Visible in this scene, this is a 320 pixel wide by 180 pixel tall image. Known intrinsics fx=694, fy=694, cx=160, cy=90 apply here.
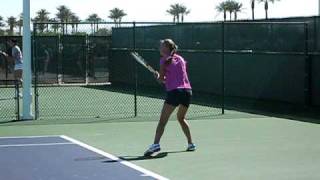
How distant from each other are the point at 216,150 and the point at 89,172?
2958 mm

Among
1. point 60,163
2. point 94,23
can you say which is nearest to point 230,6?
point 94,23

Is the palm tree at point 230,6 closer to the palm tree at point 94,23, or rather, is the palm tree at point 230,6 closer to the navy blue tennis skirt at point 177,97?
the palm tree at point 94,23

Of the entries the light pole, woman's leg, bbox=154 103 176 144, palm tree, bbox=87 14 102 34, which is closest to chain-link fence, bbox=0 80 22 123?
the light pole

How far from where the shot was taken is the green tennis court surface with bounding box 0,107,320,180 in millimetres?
9625

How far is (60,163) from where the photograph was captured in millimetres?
10055

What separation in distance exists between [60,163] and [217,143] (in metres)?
3.45

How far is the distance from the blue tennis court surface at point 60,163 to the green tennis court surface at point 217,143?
331 millimetres

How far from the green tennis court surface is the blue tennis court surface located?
331 mm

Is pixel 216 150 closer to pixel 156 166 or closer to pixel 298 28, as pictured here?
pixel 156 166

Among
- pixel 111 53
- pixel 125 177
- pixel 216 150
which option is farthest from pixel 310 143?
pixel 111 53

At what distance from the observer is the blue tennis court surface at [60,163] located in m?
9.07

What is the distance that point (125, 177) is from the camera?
8.95m

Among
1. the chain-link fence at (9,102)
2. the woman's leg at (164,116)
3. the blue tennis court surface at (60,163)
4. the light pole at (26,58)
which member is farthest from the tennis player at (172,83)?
the chain-link fence at (9,102)

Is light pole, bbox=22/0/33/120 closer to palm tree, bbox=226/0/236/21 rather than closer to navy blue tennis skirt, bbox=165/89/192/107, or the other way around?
navy blue tennis skirt, bbox=165/89/192/107
